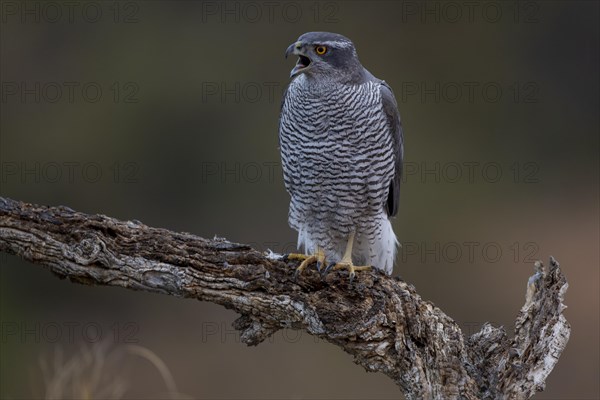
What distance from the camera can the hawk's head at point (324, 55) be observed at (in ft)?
18.7

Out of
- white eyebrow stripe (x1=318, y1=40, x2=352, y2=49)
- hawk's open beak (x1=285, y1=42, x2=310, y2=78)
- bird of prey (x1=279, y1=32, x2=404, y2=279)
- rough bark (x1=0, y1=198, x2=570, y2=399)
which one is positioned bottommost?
rough bark (x1=0, y1=198, x2=570, y2=399)

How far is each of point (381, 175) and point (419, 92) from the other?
766 centimetres

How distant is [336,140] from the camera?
19.0ft

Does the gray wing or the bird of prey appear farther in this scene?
the gray wing

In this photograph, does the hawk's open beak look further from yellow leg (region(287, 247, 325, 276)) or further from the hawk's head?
yellow leg (region(287, 247, 325, 276))

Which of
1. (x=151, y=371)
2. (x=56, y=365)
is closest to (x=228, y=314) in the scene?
(x=151, y=371)

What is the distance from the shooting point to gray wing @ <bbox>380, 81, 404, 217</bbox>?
6078 mm

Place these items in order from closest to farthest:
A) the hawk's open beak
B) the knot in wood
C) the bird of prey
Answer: the knot in wood < the hawk's open beak < the bird of prey

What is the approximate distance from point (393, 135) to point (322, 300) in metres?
1.52

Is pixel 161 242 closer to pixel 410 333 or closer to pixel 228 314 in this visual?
pixel 410 333

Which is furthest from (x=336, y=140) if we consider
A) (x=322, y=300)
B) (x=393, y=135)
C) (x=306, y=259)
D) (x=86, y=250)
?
(x=86, y=250)

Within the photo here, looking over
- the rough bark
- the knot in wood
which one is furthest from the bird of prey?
the knot in wood

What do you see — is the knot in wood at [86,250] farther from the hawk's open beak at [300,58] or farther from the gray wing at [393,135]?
the gray wing at [393,135]

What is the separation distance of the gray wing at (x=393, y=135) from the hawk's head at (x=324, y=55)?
1.07ft
